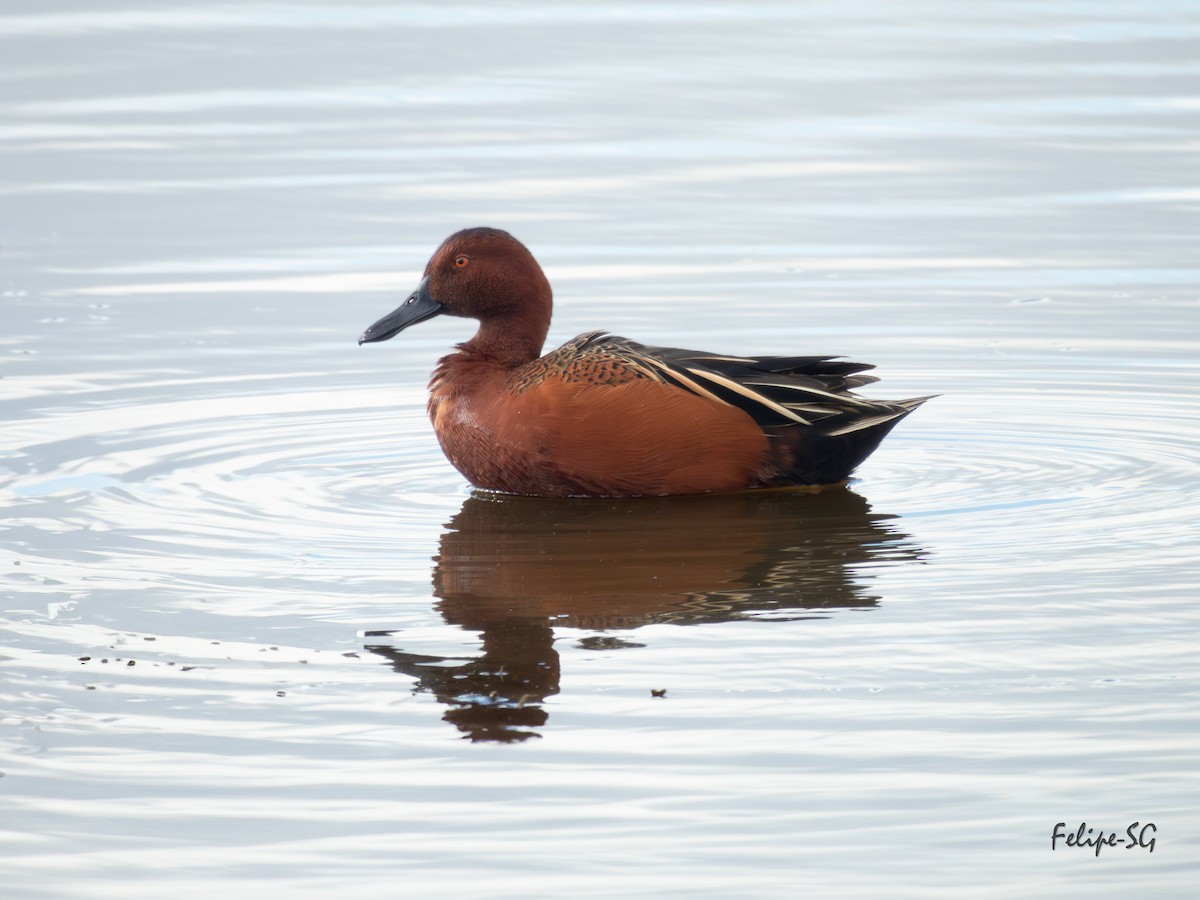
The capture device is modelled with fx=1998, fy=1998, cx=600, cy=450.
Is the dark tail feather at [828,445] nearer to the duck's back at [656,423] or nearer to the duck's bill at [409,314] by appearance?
the duck's back at [656,423]

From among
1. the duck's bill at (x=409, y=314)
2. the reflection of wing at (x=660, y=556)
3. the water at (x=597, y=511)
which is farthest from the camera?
the duck's bill at (x=409, y=314)

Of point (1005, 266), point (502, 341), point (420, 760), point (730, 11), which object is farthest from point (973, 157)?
point (420, 760)

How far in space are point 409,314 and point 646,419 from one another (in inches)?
59.4

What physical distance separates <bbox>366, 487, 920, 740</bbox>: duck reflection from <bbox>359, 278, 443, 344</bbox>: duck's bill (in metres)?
1.03

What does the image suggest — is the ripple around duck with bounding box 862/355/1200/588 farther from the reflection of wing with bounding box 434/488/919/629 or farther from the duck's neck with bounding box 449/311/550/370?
the duck's neck with bounding box 449/311/550/370

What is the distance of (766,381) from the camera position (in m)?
8.77

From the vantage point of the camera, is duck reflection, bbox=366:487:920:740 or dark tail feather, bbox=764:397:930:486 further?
dark tail feather, bbox=764:397:930:486

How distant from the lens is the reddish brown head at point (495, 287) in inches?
364

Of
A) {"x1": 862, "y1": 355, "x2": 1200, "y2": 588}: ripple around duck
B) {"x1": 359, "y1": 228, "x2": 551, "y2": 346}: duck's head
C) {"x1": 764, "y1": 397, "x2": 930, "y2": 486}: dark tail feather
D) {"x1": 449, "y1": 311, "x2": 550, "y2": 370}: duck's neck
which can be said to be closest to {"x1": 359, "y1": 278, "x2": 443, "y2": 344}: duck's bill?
{"x1": 359, "y1": 228, "x2": 551, "y2": 346}: duck's head

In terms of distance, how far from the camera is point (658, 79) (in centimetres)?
1898

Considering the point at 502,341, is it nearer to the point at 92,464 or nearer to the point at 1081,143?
the point at 92,464

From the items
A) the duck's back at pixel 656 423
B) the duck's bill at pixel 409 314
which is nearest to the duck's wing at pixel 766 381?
the duck's back at pixel 656 423

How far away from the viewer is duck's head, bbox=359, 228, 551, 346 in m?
9.26

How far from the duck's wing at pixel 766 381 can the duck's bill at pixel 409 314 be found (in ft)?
2.52
